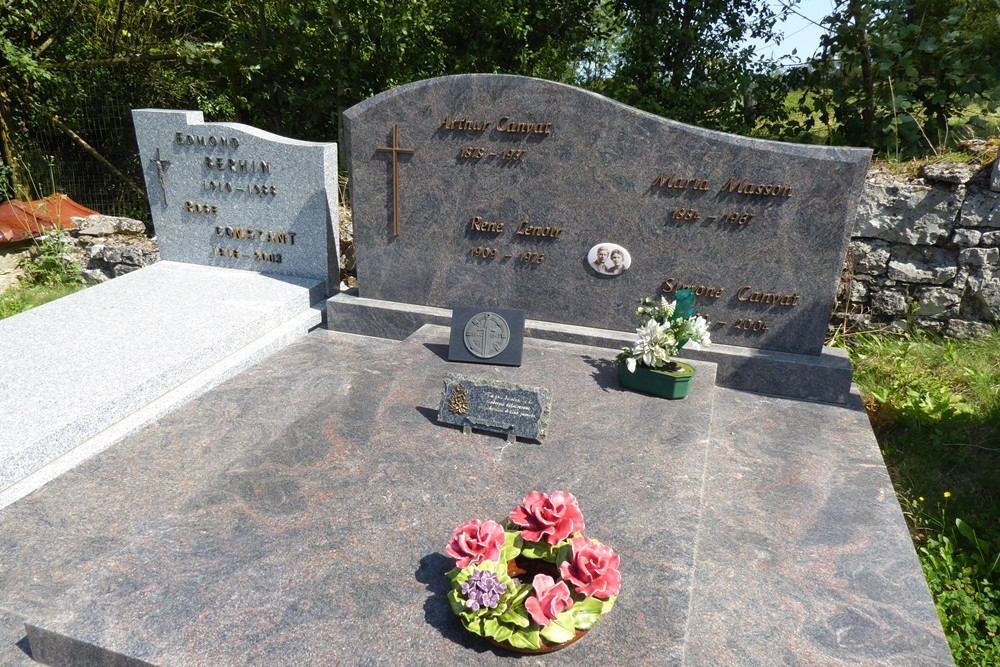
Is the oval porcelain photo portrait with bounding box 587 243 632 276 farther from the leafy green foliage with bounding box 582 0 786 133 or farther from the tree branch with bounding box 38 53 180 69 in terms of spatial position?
the tree branch with bounding box 38 53 180 69

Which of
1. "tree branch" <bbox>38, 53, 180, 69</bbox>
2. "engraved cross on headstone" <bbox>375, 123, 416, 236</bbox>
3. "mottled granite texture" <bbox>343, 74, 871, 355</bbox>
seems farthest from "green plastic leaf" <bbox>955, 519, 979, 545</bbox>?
"tree branch" <bbox>38, 53, 180, 69</bbox>

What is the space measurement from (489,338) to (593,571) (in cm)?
192

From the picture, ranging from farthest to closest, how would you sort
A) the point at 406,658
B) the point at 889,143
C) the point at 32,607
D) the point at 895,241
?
the point at 889,143
the point at 895,241
the point at 32,607
the point at 406,658

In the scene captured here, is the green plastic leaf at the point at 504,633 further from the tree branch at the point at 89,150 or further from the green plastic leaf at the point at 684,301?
the tree branch at the point at 89,150

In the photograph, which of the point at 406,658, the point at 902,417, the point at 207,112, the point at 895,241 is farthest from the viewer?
the point at 207,112

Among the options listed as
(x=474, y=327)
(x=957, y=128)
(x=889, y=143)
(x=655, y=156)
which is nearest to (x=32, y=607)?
(x=474, y=327)

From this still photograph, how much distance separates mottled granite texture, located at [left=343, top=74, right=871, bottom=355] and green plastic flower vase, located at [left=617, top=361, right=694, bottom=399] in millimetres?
674

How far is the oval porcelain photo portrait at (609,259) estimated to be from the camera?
4.03m

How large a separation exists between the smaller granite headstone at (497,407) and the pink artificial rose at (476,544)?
904mm

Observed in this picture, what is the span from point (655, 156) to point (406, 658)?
288cm

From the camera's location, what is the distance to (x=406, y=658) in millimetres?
1894

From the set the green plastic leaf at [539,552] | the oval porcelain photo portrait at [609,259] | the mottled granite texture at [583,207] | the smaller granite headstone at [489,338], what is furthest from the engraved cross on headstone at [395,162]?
the green plastic leaf at [539,552]

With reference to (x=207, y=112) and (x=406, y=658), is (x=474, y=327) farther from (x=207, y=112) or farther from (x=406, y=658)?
(x=207, y=112)

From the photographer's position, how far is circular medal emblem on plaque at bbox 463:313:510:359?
12.3 feet
